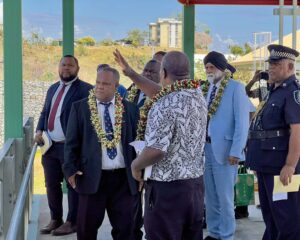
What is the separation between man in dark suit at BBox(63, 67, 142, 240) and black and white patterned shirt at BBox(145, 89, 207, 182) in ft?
2.92

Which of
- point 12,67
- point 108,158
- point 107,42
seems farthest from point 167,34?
point 108,158

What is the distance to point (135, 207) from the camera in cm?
422

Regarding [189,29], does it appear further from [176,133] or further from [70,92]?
[176,133]

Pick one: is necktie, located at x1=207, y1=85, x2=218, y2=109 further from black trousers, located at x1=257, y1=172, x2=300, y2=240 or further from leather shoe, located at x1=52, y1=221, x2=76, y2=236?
leather shoe, located at x1=52, y1=221, x2=76, y2=236

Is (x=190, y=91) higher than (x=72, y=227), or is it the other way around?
(x=190, y=91)

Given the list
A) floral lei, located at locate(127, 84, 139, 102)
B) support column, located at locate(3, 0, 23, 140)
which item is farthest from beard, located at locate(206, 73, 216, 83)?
support column, located at locate(3, 0, 23, 140)

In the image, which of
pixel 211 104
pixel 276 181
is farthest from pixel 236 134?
pixel 276 181

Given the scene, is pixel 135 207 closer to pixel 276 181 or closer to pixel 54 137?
pixel 276 181

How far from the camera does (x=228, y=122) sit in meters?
4.71

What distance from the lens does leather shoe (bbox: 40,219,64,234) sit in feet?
17.7

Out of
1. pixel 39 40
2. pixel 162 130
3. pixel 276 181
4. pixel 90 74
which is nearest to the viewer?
pixel 162 130

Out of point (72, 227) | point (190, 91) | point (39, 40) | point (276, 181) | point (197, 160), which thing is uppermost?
point (39, 40)

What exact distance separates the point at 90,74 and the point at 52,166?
16726mm

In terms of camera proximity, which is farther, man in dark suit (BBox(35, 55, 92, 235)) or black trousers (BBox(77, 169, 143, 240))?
man in dark suit (BBox(35, 55, 92, 235))
